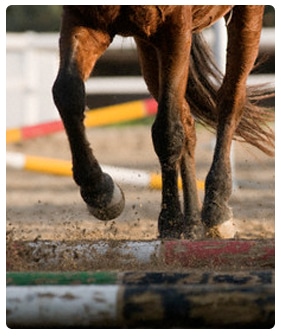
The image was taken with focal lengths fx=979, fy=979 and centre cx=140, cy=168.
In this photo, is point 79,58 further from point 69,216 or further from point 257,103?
point 69,216

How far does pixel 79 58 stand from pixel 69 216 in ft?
8.34

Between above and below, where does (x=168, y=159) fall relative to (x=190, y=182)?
above

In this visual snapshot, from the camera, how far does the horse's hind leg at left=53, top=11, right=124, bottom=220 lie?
3.60 meters

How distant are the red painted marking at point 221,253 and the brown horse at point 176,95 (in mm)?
623

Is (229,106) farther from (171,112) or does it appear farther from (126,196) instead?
(126,196)

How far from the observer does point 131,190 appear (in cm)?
718

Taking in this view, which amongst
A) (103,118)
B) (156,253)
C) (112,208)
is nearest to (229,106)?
(112,208)

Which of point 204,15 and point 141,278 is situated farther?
point 204,15

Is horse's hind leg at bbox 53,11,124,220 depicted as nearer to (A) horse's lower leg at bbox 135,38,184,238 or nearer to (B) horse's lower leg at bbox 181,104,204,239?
(A) horse's lower leg at bbox 135,38,184,238

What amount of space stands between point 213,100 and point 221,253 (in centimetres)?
169

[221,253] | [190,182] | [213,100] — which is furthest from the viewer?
[213,100]

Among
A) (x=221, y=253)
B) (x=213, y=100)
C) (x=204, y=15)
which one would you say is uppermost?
(x=204, y=15)

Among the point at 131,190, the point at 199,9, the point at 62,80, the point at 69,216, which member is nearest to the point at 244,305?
the point at 62,80

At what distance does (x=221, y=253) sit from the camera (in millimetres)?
3270
